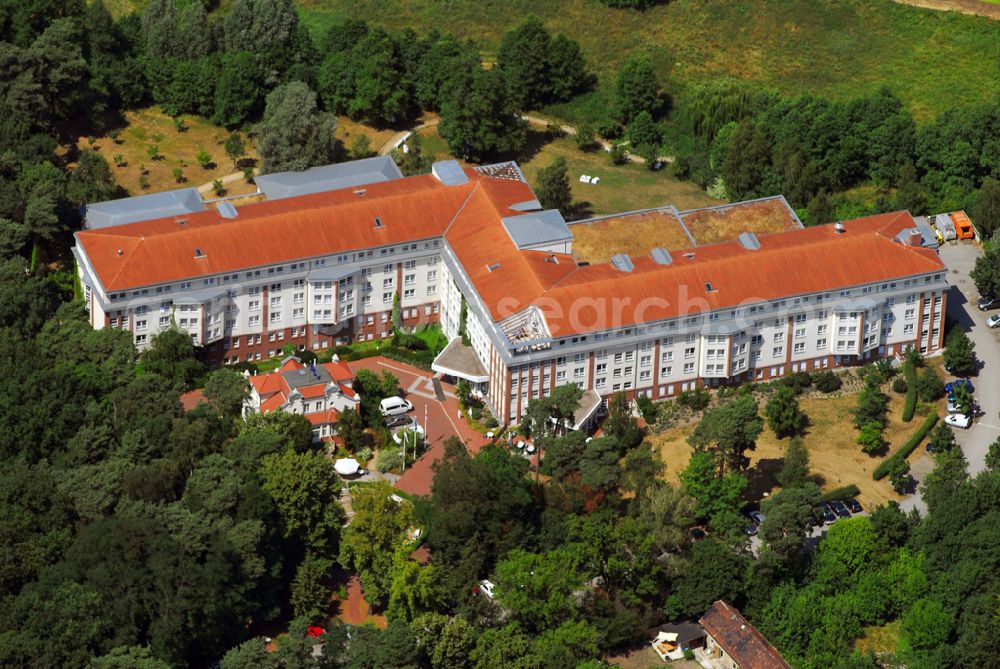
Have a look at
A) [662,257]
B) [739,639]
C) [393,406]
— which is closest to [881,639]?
[739,639]

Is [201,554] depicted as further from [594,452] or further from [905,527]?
[905,527]

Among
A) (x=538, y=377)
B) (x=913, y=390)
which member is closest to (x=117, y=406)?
(x=538, y=377)

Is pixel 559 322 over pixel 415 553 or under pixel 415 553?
over

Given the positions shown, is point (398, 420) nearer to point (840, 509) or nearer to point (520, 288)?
point (520, 288)

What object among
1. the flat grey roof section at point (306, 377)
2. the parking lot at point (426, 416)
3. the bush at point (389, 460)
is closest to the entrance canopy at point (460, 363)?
the parking lot at point (426, 416)

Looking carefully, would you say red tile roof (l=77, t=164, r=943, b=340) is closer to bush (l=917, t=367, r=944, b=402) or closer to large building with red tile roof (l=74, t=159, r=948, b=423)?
large building with red tile roof (l=74, t=159, r=948, b=423)

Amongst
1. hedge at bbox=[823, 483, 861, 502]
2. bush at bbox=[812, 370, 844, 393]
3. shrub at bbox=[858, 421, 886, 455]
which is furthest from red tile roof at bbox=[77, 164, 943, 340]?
hedge at bbox=[823, 483, 861, 502]
